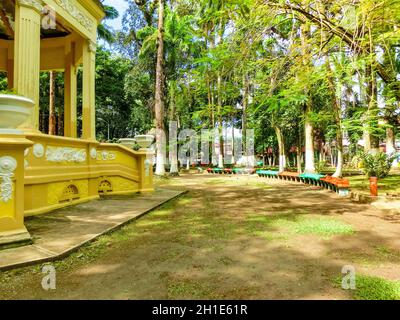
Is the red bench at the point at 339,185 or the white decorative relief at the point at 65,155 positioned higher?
the white decorative relief at the point at 65,155

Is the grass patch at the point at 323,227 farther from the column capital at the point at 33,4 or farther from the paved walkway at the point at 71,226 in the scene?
the column capital at the point at 33,4

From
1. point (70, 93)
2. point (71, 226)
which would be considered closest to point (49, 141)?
point (71, 226)

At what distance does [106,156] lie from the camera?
10.0 meters

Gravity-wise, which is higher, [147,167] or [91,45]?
[91,45]

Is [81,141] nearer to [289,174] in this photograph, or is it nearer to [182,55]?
[289,174]

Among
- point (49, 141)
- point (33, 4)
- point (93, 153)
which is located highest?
point (33, 4)

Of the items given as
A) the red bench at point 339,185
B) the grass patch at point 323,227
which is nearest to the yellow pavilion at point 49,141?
the grass patch at point 323,227

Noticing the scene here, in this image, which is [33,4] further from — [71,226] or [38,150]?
[71,226]

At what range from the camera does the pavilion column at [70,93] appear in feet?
38.5

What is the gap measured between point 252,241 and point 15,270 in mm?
3413

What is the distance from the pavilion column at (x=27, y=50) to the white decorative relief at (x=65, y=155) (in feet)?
2.14

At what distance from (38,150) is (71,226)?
2.21m
